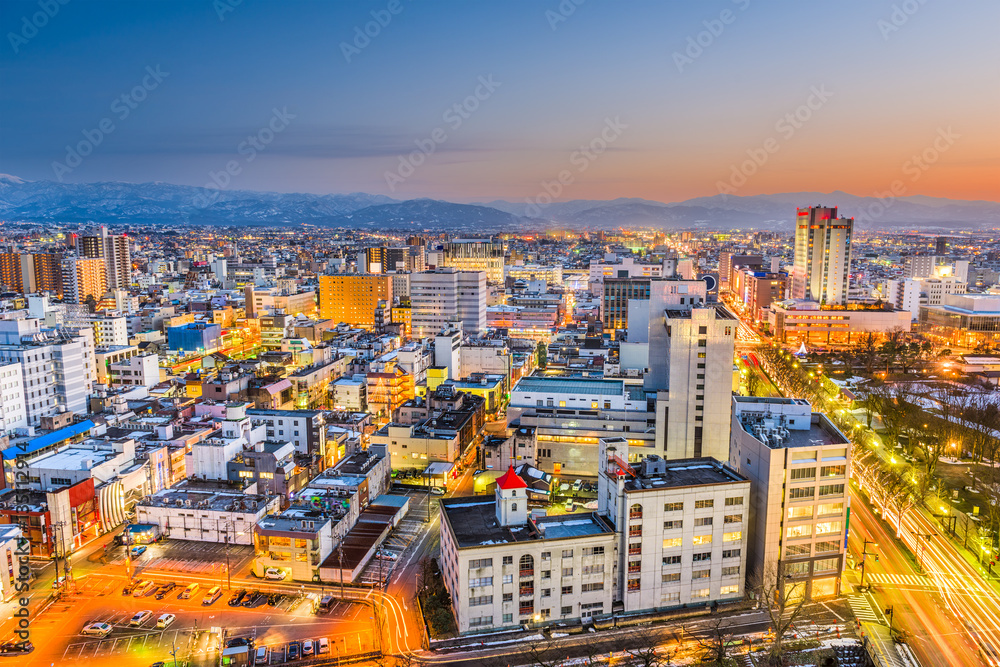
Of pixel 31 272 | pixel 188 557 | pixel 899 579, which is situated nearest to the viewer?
pixel 899 579

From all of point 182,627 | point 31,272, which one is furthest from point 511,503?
point 31,272

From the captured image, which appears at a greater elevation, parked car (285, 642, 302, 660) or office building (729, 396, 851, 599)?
office building (729, 396, 851, 599)

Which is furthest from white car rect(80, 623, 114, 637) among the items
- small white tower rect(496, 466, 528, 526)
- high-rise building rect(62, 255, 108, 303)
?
high-rise building rect(62, 255, 108, 303)

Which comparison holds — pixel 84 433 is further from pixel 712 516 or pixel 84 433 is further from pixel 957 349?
pixel 957 349

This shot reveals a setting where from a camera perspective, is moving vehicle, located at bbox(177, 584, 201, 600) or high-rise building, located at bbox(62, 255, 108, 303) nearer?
moving vehicle, located at bbox(177, 584, 201, 600)

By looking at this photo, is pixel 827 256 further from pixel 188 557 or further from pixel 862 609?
pixel 188 557

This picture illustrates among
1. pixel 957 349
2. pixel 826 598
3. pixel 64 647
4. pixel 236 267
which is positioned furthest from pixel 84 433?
pixel 236 267

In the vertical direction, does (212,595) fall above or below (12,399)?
below

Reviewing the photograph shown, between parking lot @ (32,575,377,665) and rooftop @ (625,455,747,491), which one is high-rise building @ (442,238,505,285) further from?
parking lot @ (32,575,377,665)
